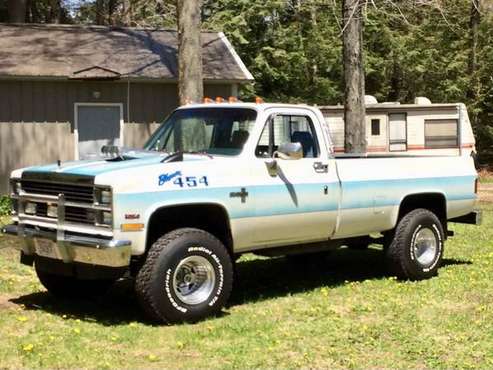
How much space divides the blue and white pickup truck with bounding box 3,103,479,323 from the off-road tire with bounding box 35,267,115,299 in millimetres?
12

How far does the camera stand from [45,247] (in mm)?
6379

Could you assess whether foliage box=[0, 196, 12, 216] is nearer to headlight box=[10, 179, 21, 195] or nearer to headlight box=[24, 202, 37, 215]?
headlight box=[10, 179, 21, 195]

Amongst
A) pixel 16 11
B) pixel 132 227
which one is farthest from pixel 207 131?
pixel 16 11

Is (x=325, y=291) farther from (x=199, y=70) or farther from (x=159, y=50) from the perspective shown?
(x=159, y=50)

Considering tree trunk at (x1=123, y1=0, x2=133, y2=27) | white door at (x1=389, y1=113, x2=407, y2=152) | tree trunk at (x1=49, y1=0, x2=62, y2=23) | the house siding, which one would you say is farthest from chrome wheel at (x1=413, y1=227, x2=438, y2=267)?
tree trunk at (x1=49, y1=0, x2=62, y2=23)

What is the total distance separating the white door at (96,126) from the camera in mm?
15453

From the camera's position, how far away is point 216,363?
527cm

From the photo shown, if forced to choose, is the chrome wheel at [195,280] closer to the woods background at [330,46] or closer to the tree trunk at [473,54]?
the woods background at [330,46]

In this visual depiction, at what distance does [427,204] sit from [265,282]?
209cm

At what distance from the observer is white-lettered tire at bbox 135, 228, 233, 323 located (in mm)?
6055

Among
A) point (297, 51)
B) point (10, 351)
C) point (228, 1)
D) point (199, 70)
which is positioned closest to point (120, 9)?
point (228, 1)

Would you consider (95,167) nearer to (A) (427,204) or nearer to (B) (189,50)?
(A) (427,204)

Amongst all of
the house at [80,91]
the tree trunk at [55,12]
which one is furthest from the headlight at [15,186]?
the tree trunk at [55,12]

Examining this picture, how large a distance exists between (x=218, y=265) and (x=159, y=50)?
1121 centimetres
